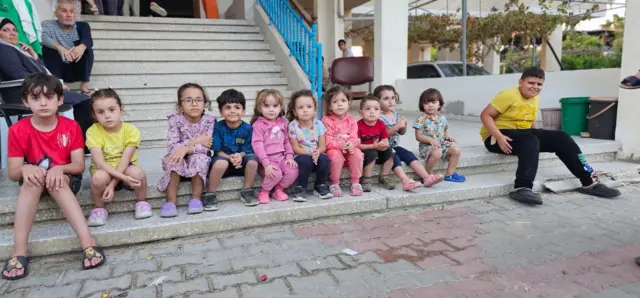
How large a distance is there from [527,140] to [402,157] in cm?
107

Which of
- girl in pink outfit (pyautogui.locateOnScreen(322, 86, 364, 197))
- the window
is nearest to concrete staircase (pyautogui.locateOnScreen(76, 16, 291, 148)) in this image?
girl in pink outfit (pyautogui.locateOnScreen(322, 86, 364, 197))

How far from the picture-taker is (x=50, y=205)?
2879 mm

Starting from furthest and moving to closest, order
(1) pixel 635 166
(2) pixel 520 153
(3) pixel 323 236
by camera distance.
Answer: (1) pixel 635 166 < (2) pixel 520 153 < (3) pixel 323 236

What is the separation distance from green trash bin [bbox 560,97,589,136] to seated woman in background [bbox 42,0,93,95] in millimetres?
5580

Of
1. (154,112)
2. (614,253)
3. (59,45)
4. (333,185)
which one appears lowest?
(614,253)

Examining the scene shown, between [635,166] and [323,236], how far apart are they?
3.60m

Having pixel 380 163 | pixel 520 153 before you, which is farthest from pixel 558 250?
pixel 380 163

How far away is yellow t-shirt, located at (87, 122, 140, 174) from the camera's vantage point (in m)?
2.90

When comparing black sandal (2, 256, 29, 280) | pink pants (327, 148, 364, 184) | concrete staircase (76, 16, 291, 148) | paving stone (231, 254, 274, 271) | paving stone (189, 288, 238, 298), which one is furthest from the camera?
concrete staircase (76, 16, 291, 148)

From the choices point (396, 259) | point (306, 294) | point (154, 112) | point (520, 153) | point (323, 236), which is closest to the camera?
point (306, 294)

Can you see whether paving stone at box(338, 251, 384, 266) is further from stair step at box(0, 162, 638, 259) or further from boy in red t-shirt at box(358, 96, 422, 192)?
boy in red t-shirt at box(358, 96, 422, 192)

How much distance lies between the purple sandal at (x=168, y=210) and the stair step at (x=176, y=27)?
4757mm

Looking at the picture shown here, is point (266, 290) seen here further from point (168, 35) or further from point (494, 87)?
point (168, 35)

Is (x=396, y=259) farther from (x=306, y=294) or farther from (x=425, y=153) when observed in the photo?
(x=425, y=153)
